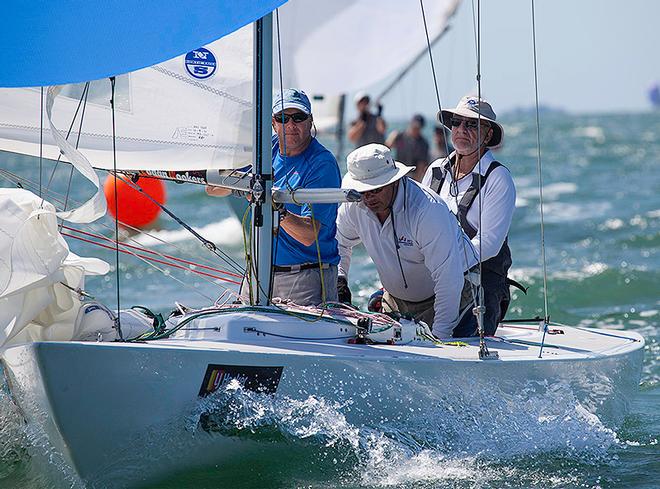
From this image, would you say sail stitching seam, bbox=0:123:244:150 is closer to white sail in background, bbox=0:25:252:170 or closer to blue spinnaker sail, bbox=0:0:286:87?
white sail in background, bbox=0:25:252:170

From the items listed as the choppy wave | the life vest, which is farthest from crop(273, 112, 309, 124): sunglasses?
the choppy wave

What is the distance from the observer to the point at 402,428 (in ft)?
14.0

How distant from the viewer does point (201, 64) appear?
4.31 m

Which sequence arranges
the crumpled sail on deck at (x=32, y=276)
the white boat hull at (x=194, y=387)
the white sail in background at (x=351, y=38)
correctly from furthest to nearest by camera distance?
the white sail in background at (x=351, y=38) < the crumpled sail on deck at (x=32, y=276) < the white boat hull at (x=194, y=387)

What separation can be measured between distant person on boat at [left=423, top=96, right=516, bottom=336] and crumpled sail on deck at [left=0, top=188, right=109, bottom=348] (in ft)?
5.95

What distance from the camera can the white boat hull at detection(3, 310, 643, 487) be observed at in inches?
148

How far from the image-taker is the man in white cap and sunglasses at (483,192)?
514 centimetres

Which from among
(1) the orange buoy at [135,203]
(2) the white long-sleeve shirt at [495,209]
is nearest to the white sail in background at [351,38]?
(1) the orange buoy at [135,203]

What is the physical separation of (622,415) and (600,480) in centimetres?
75

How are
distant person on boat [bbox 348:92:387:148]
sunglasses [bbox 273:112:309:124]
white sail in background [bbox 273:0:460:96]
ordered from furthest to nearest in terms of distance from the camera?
distant person on boat [bbox 348:92:387:148]
white sail in background [bbox 273:0:460:96]
sunglasses [bbox 273:112:309:124]

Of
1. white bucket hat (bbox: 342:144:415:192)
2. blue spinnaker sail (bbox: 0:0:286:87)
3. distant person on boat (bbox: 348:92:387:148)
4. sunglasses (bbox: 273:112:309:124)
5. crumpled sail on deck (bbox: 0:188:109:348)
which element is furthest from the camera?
distant person on boat (bbox: 348:92:387:148)

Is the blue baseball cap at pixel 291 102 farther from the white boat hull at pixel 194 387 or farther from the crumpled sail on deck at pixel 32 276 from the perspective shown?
the crumpled sail on deck at pixel 32 276

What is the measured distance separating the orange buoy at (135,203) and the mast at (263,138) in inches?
→ 331

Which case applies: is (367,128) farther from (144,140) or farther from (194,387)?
(194,387)
